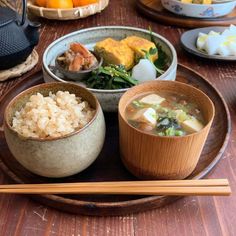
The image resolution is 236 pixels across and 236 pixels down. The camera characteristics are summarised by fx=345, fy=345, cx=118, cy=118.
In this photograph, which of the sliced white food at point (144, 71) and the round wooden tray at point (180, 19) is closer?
the sliced white food at point (144, 71)

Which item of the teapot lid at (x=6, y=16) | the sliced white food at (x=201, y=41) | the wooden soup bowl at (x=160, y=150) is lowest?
the sliced white food at (x=201, y=41)

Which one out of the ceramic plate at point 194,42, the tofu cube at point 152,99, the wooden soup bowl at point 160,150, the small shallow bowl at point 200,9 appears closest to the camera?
the wooden soup bowl at point 160,150

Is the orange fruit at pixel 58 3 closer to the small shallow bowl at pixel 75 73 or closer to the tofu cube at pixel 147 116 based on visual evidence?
the small shallow bowl at pixel 75 73

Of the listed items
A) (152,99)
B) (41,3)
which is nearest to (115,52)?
(152,99)

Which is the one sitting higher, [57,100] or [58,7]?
[57,100]

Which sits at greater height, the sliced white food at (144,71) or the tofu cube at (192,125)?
the tofu cube at (192,125)

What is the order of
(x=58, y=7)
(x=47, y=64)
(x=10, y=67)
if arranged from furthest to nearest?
(x=58, y=7), (x=10, y=67), (x=47, y=64)

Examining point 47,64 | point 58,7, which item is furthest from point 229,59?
point 58,7

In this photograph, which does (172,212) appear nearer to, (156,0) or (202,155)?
(202,155)

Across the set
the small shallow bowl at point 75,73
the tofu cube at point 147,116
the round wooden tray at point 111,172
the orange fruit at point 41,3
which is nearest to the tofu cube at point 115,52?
the small shallow bowl at point 75,73
